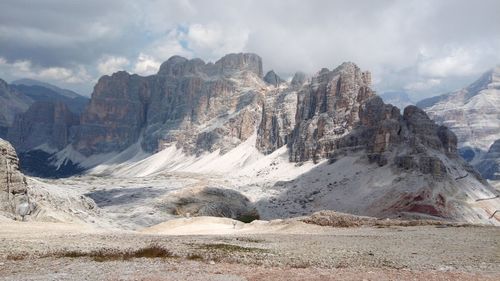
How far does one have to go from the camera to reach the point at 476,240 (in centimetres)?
3600

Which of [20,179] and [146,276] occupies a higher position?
[20,179]

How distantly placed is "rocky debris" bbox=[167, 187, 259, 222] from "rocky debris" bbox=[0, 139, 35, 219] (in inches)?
3009

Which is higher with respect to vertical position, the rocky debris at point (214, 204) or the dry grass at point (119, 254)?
the rocky debris at point (214, 204)

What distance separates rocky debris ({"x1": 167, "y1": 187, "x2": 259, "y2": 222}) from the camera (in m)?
143

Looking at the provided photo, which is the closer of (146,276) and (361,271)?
(146,276)

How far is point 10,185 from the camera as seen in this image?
60.2 m

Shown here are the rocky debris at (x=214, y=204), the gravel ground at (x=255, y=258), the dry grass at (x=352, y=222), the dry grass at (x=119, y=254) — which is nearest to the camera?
the gravel ground at (x=255, y=258)

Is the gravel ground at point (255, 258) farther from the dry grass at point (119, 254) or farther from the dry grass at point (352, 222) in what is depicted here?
the dry grass at point (352, 222)

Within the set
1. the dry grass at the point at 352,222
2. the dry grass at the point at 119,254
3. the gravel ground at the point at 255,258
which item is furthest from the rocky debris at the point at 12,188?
the dry grass at the point at 352,222

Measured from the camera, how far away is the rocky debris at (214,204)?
143375 millimetres

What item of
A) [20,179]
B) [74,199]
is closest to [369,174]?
[74,199]

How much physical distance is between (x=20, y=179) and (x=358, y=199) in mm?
103029

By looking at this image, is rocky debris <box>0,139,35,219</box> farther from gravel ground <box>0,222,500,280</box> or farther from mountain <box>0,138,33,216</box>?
gravel ground <box>0,222,500,280</box>

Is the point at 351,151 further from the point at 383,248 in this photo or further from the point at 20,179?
the point at 383,248
